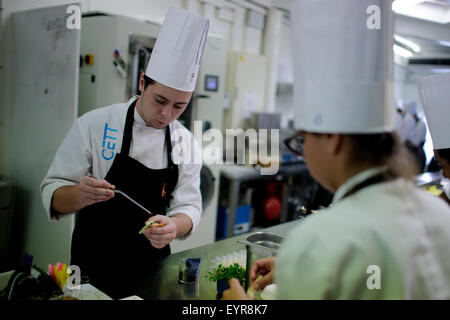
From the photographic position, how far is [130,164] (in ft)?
6.18

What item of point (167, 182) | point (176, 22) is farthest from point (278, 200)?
point (176, 22)

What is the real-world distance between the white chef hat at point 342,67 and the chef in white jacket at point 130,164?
85 centimetres

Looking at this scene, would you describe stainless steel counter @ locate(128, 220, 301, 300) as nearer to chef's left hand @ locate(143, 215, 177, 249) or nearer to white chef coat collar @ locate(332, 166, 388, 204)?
chef's left hand @ locate(143, 215, 177, 249)

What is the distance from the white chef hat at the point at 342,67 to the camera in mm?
1079

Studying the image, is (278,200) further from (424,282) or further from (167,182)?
(424,282)

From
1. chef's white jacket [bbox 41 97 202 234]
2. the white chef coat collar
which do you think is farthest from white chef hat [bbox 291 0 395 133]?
chef's white jacket [bbox 41 97 202 234]

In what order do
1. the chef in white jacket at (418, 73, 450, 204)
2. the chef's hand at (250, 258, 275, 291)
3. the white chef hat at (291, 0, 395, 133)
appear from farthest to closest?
1. the chef in white jacket at (418, 73, 450, 204)
2. the chef's hand at (250, 258, 275, 291)
3. the white chef hat at (291, 0, 395, 133)

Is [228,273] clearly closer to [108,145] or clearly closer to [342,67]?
[108,145]

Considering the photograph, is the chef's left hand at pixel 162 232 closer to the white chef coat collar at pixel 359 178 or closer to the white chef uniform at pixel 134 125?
the white chef uniform at pixel 134 125

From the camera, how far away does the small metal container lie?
1.60 m

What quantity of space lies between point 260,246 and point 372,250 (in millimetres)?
759

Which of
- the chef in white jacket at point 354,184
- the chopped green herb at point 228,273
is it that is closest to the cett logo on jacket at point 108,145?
the chopped green herb at point 228,273

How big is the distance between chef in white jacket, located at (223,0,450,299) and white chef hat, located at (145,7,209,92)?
30.5 inches

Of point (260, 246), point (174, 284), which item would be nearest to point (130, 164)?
point (174, 284)
